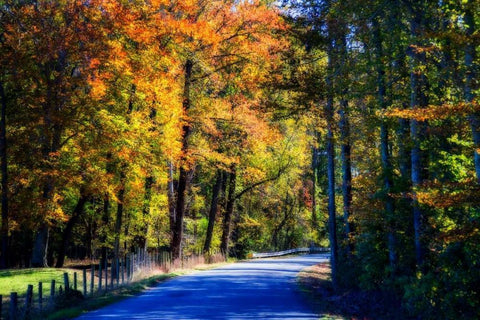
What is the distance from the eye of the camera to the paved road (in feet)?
38.2

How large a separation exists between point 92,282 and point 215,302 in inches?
190

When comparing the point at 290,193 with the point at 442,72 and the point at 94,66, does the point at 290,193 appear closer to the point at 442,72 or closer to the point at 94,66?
the point at 94,66

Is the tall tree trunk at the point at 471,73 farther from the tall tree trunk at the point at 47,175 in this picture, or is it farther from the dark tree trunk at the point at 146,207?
the dark tree trunk at the point at 146,207

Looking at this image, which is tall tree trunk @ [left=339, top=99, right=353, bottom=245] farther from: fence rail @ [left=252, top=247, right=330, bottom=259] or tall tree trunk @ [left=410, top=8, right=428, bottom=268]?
fence rail @ [left=252, top=247, right=330, bottom=259]

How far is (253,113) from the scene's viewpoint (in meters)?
29.4

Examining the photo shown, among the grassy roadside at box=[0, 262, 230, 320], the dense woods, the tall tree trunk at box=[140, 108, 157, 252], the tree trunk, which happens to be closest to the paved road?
the grassy roadside at box=[0, 262, 230, 320]

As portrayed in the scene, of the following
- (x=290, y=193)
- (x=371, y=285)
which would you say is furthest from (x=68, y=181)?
(x=290, y=193)

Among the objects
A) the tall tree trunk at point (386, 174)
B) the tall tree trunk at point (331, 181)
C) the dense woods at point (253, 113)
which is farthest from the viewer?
the tall tree trunk at point (331, 181)

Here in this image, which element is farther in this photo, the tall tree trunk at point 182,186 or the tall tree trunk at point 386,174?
the tall tree trunk at point 182,186

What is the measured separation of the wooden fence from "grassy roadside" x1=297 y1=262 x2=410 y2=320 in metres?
7.01

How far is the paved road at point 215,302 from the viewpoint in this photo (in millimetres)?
11641

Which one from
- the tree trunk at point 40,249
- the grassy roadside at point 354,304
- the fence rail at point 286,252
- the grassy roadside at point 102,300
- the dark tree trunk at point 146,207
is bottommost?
the fence rail at point 286,252

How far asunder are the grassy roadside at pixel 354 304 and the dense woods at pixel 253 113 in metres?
0.55

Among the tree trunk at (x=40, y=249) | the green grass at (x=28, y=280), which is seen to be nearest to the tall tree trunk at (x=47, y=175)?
the tree trunk at (x=40, y=249)
